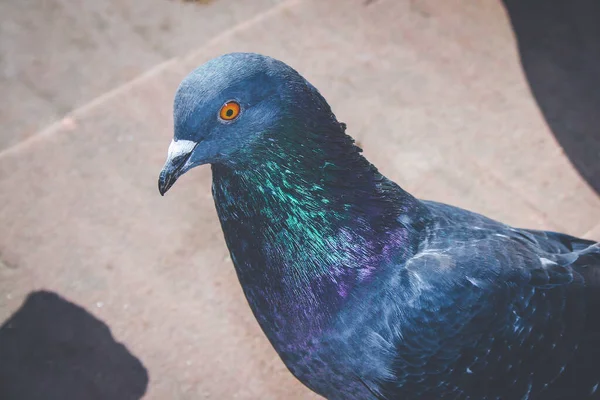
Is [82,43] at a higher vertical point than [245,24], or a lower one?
lower

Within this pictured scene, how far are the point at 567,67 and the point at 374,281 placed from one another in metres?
3.43

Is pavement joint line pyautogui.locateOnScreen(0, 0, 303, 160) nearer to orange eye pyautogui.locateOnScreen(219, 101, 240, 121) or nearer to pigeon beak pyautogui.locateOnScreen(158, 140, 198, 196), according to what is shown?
pigeon beak pyautogui.locateOnScreen(158, 140, 198, 196)

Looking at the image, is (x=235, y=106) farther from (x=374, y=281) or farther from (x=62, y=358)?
(x=62, y=358)

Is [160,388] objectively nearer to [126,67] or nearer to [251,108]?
[251,108]

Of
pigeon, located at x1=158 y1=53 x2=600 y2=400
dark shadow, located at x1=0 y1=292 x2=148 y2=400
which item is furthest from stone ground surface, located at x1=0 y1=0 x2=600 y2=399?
pigeon, located at x1=158 y1=53 x2=600 y2=400

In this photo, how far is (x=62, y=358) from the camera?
11.9 ft

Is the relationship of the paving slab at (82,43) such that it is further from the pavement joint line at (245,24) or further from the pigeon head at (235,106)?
the pigeon head at (235,106)

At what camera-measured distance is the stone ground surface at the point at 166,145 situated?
373 cm

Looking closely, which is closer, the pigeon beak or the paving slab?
the pigeon beak

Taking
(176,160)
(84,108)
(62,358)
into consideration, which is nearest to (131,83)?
(84,108)

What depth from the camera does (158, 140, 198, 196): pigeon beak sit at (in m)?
2.37

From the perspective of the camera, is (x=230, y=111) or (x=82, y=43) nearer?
(x=230, y=111)

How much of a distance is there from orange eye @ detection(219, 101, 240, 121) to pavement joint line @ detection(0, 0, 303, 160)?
2804 millimetres

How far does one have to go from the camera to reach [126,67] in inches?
201
